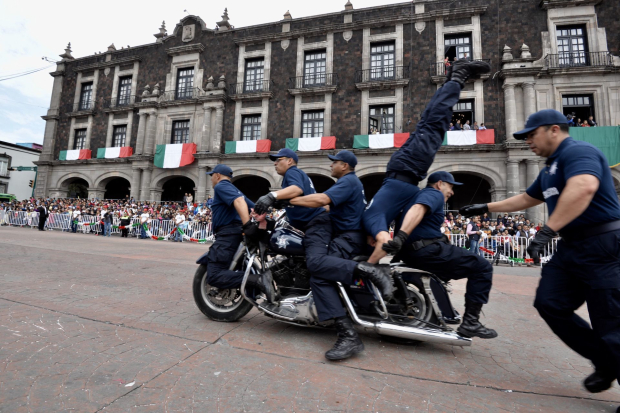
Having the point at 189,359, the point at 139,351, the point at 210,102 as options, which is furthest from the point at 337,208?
the point at 210,102

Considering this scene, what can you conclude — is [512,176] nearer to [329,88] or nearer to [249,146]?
[329,88]

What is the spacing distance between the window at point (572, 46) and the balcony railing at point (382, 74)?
7834 millimetres

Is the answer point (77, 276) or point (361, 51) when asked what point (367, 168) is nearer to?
point (361, 51)

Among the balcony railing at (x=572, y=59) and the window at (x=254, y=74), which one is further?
the window at (x=254, y=74)

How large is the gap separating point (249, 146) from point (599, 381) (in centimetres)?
1989

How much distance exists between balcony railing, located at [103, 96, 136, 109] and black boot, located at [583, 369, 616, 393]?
28470 millimetres

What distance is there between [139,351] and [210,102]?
71.2 feet

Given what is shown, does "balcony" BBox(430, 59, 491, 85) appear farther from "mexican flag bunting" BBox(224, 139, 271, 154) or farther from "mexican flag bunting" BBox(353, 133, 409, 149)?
"mexican flag bunting" BBox(224, 139, 271, 154)

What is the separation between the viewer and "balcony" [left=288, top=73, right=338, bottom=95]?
2007cm

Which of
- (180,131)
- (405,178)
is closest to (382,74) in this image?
(180,131)

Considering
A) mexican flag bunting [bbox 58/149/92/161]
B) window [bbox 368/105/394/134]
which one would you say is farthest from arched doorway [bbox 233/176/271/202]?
mexican flag bunting [bbox 58/149/92/161]

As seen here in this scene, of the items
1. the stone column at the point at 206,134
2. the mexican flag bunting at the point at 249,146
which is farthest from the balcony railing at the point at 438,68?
the stone column at the point at 206,134

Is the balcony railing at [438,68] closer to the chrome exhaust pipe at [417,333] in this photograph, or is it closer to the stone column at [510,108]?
the stone column at [510,108]

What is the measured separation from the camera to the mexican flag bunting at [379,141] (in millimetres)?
17853
